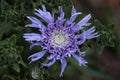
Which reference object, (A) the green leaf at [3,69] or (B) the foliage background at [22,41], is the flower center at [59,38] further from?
(A) the green leaf at [3,69]

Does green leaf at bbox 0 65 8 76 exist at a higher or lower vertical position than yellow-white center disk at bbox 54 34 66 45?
lower

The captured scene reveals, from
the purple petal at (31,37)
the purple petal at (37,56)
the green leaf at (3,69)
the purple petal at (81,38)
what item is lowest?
the green leaf at (3,69)

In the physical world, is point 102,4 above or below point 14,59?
above

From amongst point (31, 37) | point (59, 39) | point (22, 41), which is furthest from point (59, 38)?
point (31, 37)

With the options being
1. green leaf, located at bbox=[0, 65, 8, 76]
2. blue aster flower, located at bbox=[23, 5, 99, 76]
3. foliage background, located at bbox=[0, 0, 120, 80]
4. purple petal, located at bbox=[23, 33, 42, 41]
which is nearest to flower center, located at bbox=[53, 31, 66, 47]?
blue aster flower, located at bbox=[23, 5, 99, 76]

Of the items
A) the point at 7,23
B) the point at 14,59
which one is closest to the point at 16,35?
the point at 7,23

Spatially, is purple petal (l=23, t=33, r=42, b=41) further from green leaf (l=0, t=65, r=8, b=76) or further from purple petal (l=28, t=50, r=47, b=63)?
green leaf (l=0, t=65, r=8, b=76)

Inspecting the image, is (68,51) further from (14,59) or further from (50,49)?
(14,59)

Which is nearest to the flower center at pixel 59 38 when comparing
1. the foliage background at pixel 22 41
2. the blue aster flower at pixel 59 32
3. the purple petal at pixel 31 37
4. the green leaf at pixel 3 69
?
the blue aster flower at pixel 59 32
